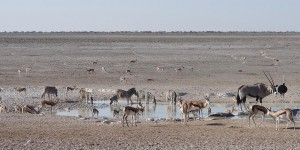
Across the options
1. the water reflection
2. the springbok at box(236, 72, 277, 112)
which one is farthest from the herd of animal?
the water reflection

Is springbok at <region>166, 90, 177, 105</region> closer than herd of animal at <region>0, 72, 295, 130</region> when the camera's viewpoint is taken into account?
No

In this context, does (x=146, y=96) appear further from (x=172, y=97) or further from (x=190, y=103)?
(x=190, y=103)

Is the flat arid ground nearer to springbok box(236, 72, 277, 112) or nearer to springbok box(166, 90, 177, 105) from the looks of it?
springbok box(166, 90, 177, 105)

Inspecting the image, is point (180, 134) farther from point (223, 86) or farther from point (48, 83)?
point (48, 83)

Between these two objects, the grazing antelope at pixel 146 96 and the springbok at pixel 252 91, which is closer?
the springbok at pixel 252 91

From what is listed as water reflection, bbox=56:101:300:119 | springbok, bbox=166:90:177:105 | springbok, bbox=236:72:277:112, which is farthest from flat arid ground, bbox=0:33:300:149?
springbok, bbox=236:72:277:112

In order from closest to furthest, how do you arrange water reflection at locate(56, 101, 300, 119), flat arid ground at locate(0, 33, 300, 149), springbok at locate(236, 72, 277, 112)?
flat arid ground at locate(0, 33, 300, 149) → water reflection at locate(56, 101, 300, 119) → springbok at locate(236, 72, 277, 112)

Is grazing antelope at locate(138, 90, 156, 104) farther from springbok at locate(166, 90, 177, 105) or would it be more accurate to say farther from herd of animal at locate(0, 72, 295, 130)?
springbok at locate(166, 90, 177, 105)

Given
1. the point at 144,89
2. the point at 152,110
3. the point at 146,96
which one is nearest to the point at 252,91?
the point at 152,110

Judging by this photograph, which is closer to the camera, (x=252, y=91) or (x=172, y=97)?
(x=252, y=91)

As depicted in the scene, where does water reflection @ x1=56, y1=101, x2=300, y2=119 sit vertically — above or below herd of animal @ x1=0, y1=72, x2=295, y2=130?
below

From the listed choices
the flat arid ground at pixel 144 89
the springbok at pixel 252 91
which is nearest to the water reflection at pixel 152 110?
the springbok at pixel 252 91

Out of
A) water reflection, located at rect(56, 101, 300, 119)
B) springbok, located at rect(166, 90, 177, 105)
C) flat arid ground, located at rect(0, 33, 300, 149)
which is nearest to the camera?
flat arid ground, located at rect(0, 33, 300, 149)

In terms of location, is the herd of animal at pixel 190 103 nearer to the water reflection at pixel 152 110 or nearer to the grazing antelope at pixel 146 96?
the grazing antelope at pixel 146 96
